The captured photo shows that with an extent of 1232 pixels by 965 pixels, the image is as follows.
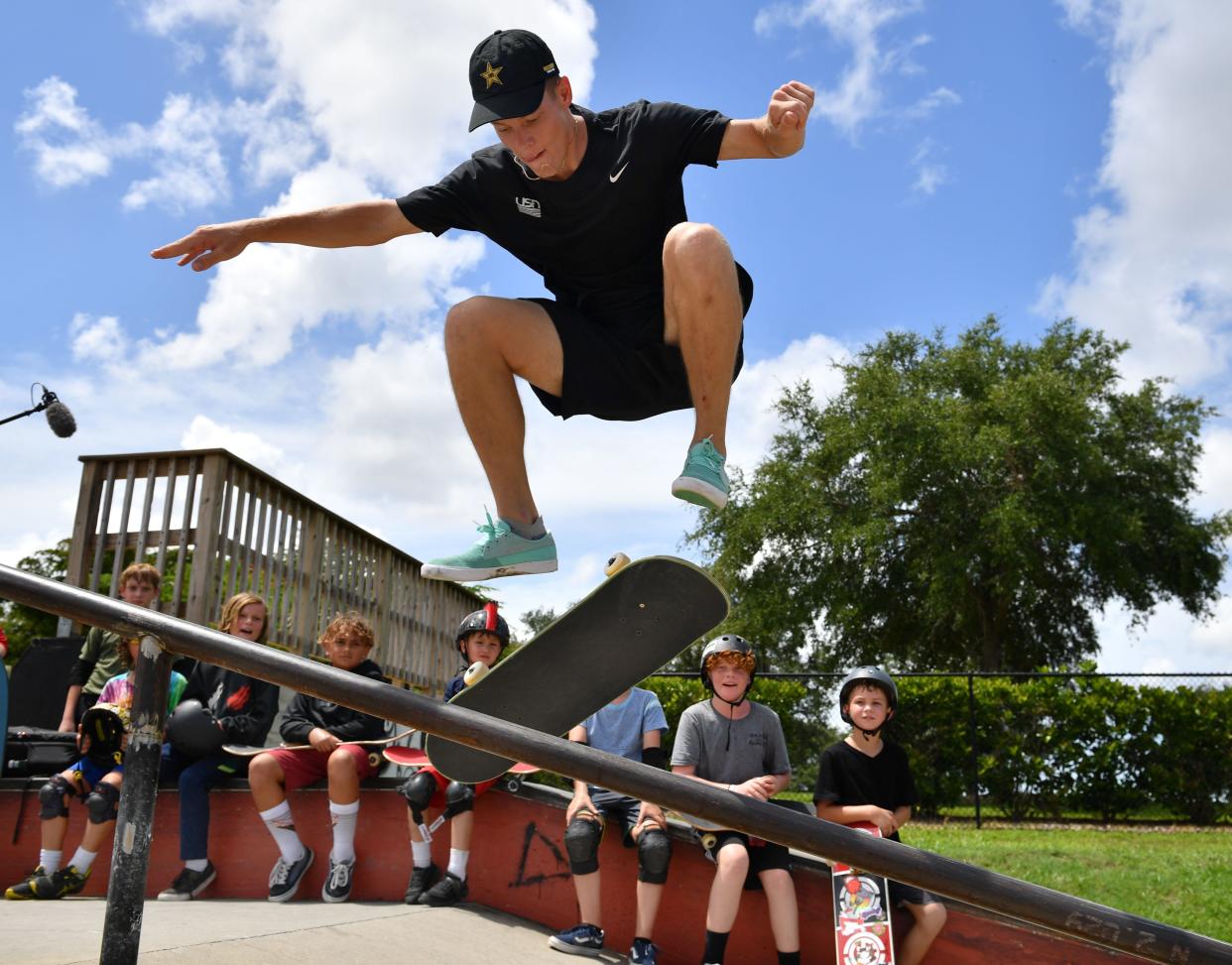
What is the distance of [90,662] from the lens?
611cm

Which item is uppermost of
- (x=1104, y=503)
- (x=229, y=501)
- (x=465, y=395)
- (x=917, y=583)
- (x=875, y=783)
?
(x=1104, y=503)

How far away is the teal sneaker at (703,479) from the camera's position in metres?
2.69

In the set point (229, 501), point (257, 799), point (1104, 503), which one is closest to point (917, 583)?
point (1104, 503)

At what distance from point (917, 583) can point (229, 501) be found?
15428mm

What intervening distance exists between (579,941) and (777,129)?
12.0ft

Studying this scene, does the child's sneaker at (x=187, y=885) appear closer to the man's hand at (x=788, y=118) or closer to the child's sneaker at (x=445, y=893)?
the child's sneaker at (x=445, y=893)

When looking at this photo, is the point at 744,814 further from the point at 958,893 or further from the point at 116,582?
the point at 116,582

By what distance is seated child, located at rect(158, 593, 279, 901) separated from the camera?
5266mm

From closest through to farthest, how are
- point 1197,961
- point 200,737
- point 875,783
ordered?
point 1197,961 < point 200,737 < point 875,783

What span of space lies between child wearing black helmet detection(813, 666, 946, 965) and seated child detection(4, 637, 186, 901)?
10.1ft

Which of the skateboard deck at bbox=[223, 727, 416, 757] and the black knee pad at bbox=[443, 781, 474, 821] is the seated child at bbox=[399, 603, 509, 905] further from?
the skateboard deck at bbox=[223, 727, 416, 757]

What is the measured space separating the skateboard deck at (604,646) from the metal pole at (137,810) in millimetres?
734

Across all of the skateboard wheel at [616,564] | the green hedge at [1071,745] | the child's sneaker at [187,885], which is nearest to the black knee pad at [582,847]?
the child's sneaker at [187,885]

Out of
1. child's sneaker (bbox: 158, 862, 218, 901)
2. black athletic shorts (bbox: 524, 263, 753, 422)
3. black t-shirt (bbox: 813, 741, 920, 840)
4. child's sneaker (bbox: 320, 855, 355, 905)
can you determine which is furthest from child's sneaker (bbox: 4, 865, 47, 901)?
black athletic shorts (bbox: 524, 263, 753, 422)
